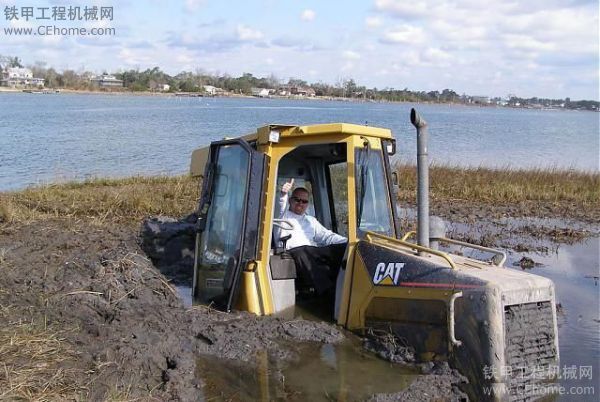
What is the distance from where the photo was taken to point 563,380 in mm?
5512

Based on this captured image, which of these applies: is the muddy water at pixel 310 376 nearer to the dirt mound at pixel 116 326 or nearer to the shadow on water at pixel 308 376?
the shadow on water at pixel 308 376

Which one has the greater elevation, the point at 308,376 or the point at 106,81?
the point at 106,81

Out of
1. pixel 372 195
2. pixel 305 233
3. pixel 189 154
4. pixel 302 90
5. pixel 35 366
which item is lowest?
pixel 189 154

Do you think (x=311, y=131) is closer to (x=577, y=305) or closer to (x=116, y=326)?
(x=116, y=326)

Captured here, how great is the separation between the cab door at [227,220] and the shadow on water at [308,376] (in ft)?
3.55

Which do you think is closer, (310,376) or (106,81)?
(310,376)

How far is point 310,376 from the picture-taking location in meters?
5.39

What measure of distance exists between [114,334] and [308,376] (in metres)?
1.56

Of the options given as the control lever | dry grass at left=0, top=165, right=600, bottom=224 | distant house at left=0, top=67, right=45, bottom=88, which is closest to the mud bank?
the control lever

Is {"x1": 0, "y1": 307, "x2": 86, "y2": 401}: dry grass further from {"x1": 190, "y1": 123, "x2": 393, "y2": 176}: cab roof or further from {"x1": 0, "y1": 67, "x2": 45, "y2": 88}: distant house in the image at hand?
{"x1": 0, "y1": 67, "x2": 45, "y2": 88}: distant house

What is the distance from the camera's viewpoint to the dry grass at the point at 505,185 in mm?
16531

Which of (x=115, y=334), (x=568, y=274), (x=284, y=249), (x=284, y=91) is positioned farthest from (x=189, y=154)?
(x=284, y=91)

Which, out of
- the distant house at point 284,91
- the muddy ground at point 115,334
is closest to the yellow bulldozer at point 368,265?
the muddy ground at point 115,334

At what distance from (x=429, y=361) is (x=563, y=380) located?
120 centimetres
